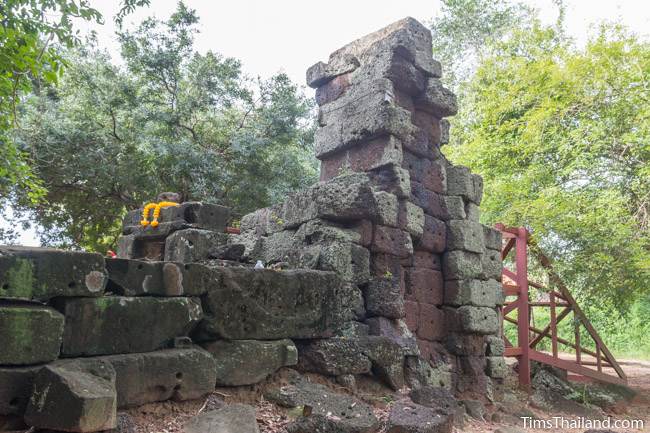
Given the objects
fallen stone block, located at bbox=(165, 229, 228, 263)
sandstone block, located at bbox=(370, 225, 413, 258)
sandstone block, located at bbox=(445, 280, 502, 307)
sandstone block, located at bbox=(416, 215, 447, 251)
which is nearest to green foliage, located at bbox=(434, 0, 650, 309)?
sandstone block, located at bbox=(445, 280, 502, 307)

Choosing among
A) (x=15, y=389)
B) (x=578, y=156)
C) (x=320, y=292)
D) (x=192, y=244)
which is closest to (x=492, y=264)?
(x=320, y=292)

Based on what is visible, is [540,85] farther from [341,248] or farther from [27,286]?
[27,286]

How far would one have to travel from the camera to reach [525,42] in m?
15.8

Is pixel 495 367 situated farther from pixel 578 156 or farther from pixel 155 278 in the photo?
pixel 578 156

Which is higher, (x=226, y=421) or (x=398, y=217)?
(x=398, y=217)

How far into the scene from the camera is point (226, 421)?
11.1ft

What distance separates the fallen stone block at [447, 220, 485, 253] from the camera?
6617 millimetres

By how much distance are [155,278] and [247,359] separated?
37.8 inches

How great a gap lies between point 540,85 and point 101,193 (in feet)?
41.1

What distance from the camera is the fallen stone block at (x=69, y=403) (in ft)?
8.52

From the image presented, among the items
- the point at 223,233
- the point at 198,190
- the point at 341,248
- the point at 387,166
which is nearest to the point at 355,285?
the point at 341,248

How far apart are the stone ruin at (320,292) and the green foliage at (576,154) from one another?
3716mm

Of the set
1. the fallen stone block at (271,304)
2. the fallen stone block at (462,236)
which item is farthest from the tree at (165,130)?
the fallen stone block at (271,304)

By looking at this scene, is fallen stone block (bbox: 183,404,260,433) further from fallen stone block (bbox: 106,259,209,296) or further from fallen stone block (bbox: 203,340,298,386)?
fallen stone block (bbox: 106,259,209,296)
